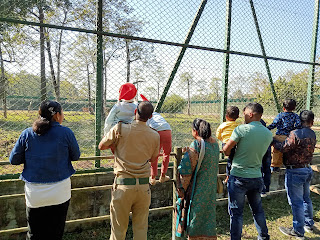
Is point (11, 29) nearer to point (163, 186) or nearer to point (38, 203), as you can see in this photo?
point (38, 203)

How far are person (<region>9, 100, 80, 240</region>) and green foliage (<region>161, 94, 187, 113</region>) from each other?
5.46 feet

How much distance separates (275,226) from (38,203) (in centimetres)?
322

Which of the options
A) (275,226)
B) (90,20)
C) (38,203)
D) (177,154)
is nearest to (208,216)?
(177,154)

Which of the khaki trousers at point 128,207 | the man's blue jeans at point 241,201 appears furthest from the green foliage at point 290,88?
the khaki trousers at point 128,207

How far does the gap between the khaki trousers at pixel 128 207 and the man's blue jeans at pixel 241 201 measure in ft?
3.33

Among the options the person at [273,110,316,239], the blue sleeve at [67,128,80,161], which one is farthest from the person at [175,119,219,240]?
the person at [273,110,316,239]

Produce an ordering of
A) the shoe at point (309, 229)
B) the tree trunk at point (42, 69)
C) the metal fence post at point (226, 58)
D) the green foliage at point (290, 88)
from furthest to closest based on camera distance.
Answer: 1. the green foliage at point (290, 88)
2. the metal fence post at point (226, 58)
3. the shoe at point (309, 229)
4. the tree trunk at point (42, 69)

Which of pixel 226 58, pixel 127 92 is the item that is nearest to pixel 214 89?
pixel 226 58

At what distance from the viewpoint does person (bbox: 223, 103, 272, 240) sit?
2387mm

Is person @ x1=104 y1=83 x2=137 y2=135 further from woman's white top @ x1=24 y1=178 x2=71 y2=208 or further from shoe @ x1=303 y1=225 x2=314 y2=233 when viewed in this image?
shoe @ x1=303 y1=225 x2=314 y2=233

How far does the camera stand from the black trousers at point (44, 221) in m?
1.81

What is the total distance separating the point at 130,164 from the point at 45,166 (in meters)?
0.66

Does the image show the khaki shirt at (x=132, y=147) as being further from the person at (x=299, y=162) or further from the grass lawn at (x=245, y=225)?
Answer: the person at (x=299, y=162)

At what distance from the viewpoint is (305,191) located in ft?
10.3
